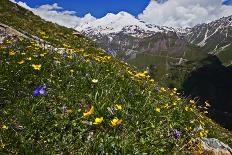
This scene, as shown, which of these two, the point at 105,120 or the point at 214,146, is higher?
the point at 105,120

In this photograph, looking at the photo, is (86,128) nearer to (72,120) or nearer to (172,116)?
(72,120)

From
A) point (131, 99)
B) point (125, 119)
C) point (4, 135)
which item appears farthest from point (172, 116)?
point (4, 135)

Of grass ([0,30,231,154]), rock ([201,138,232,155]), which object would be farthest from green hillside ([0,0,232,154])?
rock ([201,138,232,155])

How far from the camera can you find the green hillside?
522 cm

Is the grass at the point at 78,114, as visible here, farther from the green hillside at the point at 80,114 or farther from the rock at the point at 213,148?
the rock at the point at 213,148

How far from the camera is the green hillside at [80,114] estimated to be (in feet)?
17.1

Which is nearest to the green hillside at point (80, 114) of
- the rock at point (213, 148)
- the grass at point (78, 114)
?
the grass at point (78, 114)

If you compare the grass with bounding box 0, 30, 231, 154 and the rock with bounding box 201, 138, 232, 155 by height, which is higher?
the grass with bounding box 0, 30, 231, 154

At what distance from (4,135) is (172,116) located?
3.41 meters

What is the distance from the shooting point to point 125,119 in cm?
633

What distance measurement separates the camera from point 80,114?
611 cm

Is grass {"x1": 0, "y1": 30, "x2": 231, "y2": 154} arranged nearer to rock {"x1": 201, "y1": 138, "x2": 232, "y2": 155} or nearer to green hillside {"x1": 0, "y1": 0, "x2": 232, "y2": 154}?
green hillside {"x1": 0, "y1": 0, "x2": 232, "y2": 154}

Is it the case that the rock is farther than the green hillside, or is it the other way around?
the rock

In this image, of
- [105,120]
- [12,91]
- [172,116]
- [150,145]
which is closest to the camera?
[150,145]
